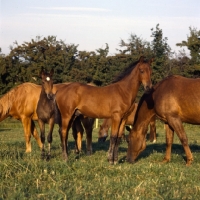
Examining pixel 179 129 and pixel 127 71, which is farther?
pixel 127 71

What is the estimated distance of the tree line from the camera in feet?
123

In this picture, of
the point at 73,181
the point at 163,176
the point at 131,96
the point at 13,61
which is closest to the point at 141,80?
the point at 131,96

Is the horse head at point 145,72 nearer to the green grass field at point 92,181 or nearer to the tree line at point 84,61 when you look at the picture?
the green grass field at point 92,181

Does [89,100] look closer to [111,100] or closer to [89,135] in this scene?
[111,100]

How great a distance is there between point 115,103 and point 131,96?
0.42 m

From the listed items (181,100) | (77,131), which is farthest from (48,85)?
(181,100)

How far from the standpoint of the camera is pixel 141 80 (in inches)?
397

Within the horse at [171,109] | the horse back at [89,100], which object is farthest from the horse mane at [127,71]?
the horse at [171,109]

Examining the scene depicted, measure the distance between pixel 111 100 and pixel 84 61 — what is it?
3315 cm

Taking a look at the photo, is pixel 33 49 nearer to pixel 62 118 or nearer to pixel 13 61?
pixel 13 61

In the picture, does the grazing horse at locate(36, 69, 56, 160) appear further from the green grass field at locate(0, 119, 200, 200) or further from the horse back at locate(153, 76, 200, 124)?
the horse back at locate(153, 76, 200, 124)

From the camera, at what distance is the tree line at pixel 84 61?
3753cm

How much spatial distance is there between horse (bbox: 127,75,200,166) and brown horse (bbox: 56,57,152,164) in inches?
16.8

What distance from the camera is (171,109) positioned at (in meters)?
10.1
